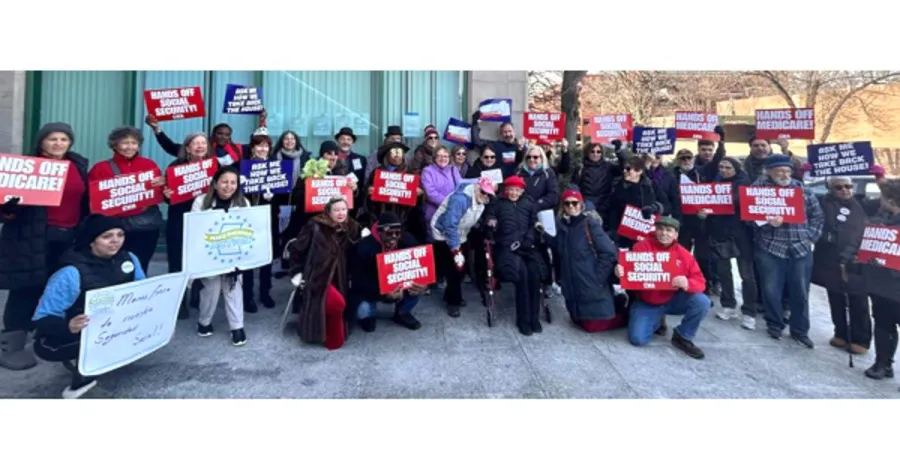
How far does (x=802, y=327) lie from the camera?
5.08 meters

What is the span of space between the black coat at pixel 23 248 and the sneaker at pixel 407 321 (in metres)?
3.24

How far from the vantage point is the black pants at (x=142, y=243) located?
4.69m

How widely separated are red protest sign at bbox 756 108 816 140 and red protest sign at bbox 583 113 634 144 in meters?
1.66

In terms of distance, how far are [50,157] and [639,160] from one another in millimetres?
6084

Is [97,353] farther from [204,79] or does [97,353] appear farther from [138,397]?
[204,79]

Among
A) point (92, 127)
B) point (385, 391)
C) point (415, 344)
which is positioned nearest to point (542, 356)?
point (415, 344)

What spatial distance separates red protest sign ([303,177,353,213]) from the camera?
5.00 meters

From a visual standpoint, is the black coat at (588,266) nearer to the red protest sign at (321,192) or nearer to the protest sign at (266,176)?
the red protest sign at (321,192)

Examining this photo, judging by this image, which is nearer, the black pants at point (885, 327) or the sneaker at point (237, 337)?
the black pants at point (885, 327)

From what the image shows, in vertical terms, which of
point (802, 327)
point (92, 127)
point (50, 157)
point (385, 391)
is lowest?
point (385, 391)

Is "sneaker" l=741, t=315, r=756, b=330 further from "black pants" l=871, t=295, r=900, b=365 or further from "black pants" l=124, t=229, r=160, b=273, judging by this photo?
"black pants" l=124, t=229, r=160, b=273

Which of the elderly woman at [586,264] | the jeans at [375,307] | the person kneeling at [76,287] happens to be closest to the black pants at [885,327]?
the elderly woman at [586,264]

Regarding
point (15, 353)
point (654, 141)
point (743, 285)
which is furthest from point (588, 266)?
point (15, 353)

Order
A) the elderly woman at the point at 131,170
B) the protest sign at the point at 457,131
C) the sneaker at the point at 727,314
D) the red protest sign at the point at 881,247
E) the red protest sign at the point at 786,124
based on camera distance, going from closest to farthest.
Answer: the red protest sign at the point at 881,247, the elderly woman at the point at 131,170, the sneaker at the point at 727,314, the red protest sign at the point at 786,124, the protest sign at the point at 457,131
